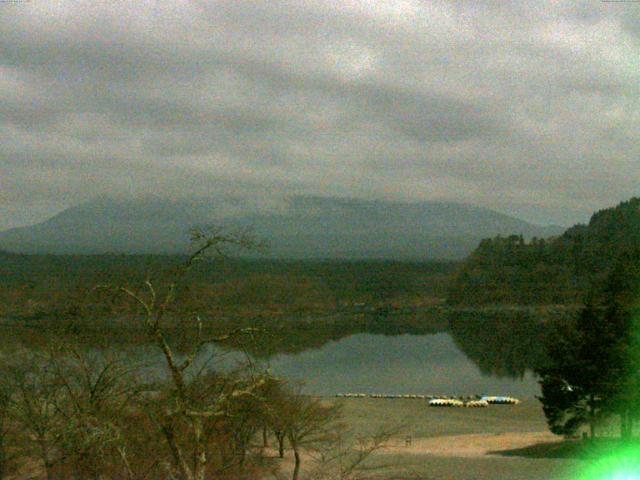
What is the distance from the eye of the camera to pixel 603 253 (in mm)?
127812

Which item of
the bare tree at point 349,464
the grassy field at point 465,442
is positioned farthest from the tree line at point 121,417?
the grassy field at point 465,442

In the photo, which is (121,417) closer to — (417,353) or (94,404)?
(94,404)

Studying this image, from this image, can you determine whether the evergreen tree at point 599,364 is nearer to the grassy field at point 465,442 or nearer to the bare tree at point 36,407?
the grassy field at point 465,442

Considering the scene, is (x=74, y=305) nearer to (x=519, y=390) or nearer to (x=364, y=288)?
(x=519, y=390)

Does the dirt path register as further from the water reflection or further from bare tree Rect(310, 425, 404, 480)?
the water reflection

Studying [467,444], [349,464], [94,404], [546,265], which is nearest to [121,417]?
[94,404]

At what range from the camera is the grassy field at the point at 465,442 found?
63.6ft

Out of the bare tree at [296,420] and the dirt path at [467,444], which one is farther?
the dirt path at [467,444]

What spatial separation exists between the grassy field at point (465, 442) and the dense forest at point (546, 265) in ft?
278

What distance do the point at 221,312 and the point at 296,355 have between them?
20.6 metres

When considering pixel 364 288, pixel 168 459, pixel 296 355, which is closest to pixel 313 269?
pixel 364 288

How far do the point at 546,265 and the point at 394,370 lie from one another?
7484cm

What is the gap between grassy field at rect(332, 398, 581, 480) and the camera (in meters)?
19.4

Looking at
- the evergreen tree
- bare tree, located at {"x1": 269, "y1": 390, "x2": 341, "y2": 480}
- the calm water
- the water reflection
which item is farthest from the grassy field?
the calm water
